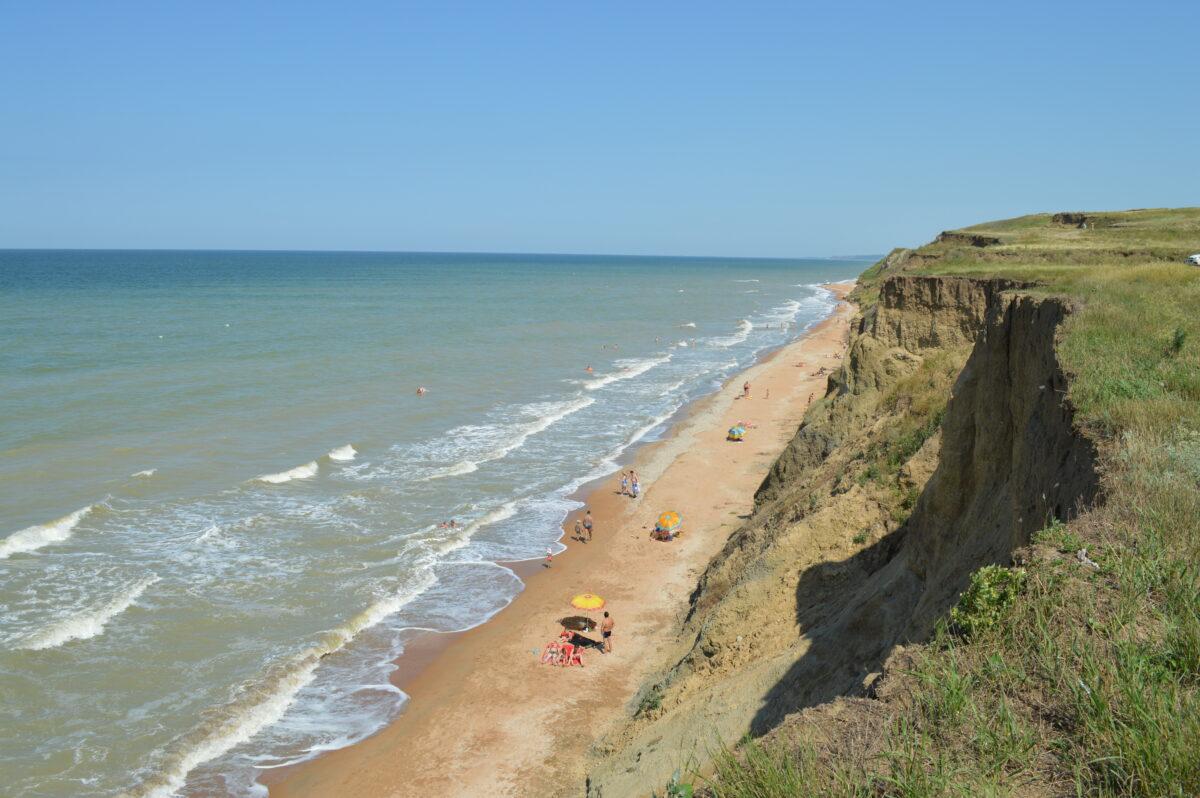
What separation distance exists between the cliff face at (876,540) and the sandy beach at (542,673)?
1.54 m

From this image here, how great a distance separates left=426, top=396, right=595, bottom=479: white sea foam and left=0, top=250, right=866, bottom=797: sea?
0.63ft

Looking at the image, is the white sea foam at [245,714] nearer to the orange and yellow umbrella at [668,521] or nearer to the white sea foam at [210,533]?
the white sea foam at [210,533]

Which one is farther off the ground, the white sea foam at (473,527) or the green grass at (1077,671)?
the green grass at (1077,671)

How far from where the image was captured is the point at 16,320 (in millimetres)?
74438

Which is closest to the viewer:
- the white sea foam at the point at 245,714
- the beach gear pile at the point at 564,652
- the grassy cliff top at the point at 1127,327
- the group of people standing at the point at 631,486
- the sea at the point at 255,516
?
the grassy cliff top at the point at 1127,327

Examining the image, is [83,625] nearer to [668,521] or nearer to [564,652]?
[564,652]

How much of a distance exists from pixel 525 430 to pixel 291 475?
440 inches

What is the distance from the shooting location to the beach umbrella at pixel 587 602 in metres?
20.8

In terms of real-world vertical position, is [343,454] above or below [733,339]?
below

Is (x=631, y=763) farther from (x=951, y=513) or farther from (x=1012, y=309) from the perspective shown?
(x=1012, y=309)

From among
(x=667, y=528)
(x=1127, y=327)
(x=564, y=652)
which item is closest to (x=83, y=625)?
(x=564, y=652)

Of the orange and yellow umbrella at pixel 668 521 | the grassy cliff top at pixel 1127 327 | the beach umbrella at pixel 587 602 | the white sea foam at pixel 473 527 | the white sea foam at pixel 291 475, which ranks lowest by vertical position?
the beach umbrella at pixel 587 602

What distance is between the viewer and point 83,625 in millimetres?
19375

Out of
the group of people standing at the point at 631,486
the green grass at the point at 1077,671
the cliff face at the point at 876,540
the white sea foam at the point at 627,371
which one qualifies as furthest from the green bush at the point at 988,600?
the white sea foam at the point at 627,371
